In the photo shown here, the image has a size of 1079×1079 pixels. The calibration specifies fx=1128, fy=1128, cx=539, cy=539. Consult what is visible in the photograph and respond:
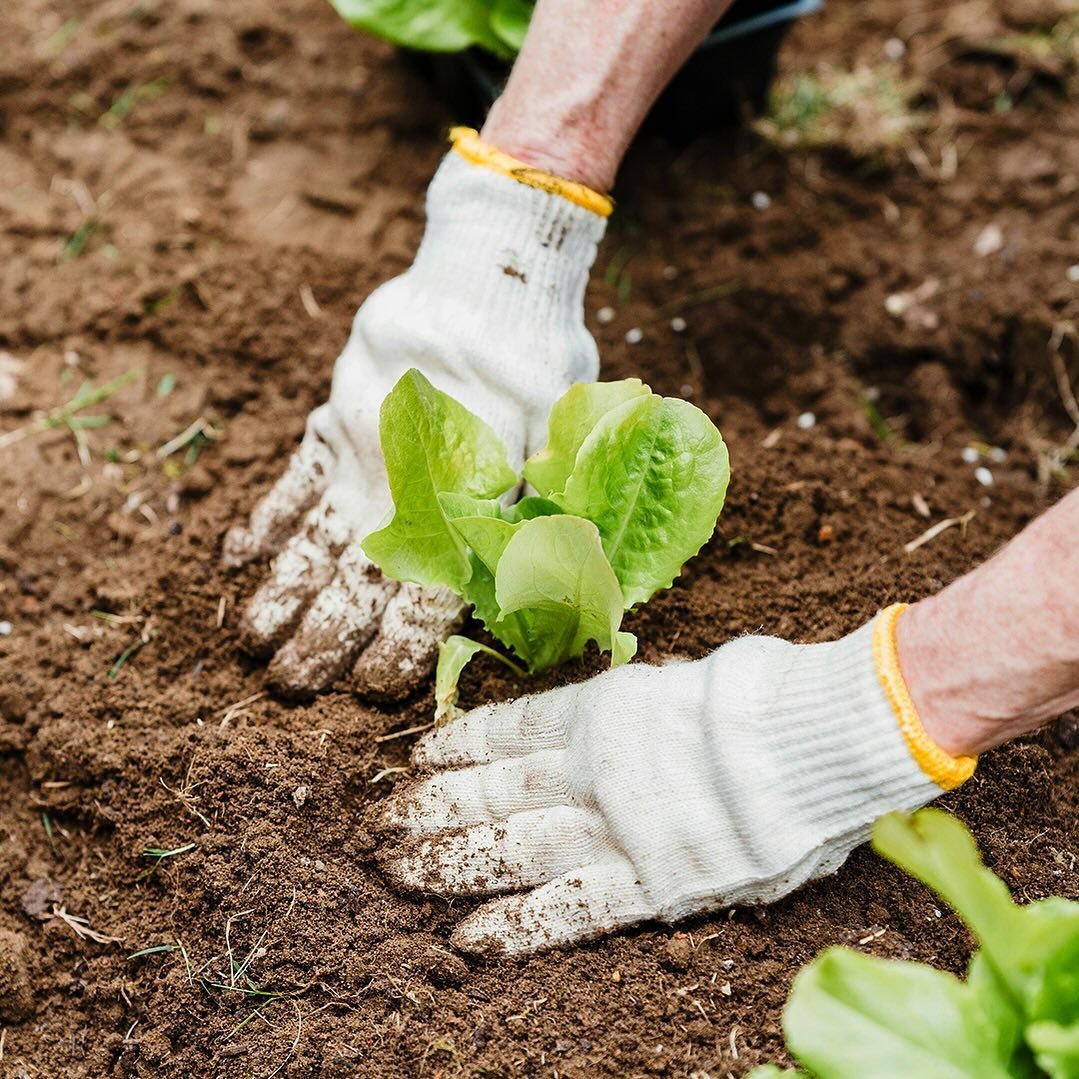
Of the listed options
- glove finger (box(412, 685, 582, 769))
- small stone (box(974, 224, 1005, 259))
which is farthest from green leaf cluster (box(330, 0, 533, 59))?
glove finger (box(412, 685, 582, 769))

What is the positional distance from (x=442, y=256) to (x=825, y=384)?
888mm

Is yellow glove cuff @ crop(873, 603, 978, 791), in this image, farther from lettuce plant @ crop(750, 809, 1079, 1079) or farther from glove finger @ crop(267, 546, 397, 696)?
glove finger @ crop(267, 546, 397, 696)

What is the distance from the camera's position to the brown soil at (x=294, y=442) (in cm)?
153

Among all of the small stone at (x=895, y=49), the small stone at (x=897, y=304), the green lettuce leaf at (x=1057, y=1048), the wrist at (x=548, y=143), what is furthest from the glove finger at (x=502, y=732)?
the small stone at (x=895, y=49)

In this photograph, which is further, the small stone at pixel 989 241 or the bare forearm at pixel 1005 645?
the small stone at pixel 989 241

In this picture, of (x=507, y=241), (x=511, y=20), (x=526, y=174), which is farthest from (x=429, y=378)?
(x=511, y=20)

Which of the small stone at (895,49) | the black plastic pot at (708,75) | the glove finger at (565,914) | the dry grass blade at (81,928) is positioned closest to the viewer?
the glove finger at (565,914)

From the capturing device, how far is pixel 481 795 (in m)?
1.63

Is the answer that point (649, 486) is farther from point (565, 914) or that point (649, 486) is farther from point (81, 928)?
point (81, 928)

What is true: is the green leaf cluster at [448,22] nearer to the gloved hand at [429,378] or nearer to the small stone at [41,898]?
the gloved hand at [429,378]

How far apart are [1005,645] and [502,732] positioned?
72cm

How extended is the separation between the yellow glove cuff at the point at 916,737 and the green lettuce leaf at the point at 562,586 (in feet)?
1.13

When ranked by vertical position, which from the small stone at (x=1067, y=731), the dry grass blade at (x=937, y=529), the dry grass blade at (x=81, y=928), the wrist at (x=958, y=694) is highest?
the wrist at (x=958, y=694)

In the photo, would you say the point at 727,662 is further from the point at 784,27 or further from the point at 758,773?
the point at 784,27
